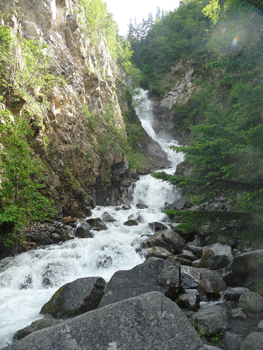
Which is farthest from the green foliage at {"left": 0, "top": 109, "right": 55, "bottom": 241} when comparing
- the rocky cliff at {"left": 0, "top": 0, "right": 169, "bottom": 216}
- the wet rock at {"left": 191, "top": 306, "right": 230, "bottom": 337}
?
the wet rock at {"left": 191, "top": 306, "right": 230, "bottom": 337}

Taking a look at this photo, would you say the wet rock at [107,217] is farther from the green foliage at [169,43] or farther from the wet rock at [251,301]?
the green foliage at [169,43]

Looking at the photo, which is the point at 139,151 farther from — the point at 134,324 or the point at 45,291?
the point at 134,324

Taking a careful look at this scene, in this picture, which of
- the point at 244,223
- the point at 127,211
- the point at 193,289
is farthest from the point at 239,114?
the point at 127,211

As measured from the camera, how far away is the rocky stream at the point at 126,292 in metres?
2.70

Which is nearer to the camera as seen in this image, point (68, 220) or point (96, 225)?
point (68, 220)

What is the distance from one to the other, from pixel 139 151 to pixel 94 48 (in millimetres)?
13041

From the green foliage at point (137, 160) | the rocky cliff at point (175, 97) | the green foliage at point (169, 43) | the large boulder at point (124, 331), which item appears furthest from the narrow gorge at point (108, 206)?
the green foliage at point (169, 43)

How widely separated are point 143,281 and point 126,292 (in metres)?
0.67

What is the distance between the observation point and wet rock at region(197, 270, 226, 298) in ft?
21.5

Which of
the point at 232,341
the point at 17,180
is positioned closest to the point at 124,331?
the point at 232,341

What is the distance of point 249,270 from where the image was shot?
22.1ft

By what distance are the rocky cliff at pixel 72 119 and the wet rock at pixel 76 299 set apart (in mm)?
7342

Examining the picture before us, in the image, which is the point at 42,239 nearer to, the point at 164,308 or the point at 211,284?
the point at 211,284

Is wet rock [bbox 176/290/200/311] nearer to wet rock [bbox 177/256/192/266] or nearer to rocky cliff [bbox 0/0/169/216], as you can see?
wet rock [bbox 177/256/192/266]
